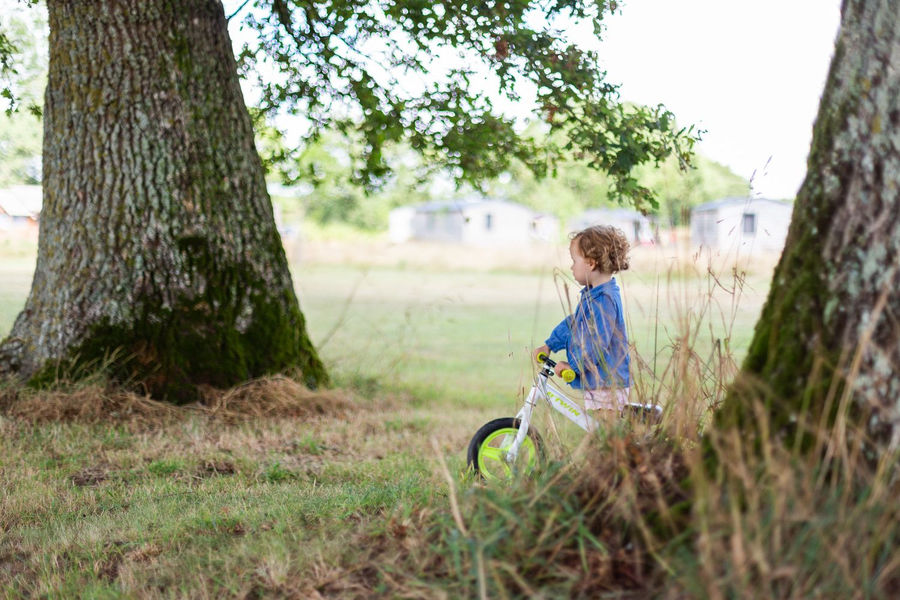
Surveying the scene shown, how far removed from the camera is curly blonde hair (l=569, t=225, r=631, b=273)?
477 centimetres

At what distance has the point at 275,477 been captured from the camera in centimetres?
527

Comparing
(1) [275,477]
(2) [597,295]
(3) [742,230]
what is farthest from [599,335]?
(1) [275,477]

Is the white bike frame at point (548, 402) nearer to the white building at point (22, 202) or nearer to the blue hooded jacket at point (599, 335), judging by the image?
the blue hooded jacket at point (599, 335)

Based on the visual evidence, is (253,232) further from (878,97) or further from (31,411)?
(878,97)

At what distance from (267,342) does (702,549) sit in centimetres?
550

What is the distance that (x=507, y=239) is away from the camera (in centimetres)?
7550

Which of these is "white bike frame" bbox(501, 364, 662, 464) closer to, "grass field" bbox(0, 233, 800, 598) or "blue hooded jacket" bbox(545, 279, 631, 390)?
"blue hooded jacket" bbox(545, 279, 631, 390)

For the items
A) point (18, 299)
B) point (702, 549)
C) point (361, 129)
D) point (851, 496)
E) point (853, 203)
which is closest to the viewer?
point (702, 549)

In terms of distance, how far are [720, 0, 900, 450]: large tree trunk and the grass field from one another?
42cm

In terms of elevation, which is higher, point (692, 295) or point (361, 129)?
point (361, 129)

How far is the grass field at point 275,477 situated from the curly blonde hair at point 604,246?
305 millimetres

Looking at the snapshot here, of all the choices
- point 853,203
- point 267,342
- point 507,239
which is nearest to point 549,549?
point 853,203

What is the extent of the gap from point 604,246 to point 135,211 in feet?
12.6

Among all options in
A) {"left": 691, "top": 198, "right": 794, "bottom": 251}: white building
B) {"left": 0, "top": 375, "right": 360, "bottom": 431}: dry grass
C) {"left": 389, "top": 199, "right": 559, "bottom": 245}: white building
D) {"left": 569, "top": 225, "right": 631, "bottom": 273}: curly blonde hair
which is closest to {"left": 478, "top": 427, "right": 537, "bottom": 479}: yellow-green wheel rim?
{"left": 569, "top": 225, "right": 631, "bottom": 273}: curly blonde hair
